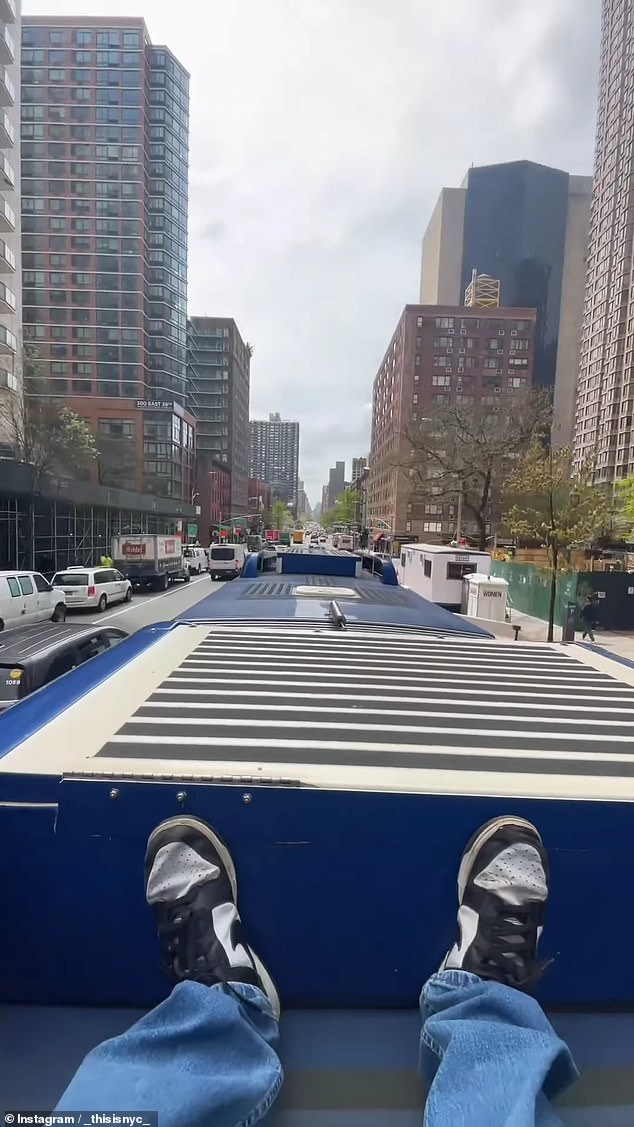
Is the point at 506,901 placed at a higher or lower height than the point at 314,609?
lower

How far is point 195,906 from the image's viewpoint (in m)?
1.68

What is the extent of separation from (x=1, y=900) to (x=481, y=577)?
51.8 ft

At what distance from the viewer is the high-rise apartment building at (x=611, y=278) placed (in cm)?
7919

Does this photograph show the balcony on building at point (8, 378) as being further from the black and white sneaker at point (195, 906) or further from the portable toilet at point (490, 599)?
the black and white sneaker at point (195, 906)

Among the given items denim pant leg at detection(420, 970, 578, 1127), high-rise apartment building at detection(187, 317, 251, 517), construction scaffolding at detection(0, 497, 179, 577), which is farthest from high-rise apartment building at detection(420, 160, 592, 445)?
denim pant leg at detection(420, 970, 578, 1127)

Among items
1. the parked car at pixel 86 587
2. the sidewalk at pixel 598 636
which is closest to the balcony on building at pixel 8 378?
the parked car at pixel 86 587

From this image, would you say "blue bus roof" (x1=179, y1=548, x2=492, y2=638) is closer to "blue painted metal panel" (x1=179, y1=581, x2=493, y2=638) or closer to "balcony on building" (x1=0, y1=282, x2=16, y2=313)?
"blue painted metal panel" (x1=179, y1=581, x2=493, y2=638)

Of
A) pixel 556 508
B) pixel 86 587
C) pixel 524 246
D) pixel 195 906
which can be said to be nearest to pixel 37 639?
pixel 195 906

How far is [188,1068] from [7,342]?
36893mm

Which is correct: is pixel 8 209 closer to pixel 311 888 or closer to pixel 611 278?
pixel 311 888

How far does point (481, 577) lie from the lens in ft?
53.7

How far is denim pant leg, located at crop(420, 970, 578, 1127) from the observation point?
1278mm

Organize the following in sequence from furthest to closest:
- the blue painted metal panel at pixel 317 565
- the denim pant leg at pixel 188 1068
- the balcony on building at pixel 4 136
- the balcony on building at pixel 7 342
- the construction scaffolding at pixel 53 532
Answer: the balcony on building at pixel 7 342 → the balcony on building at pixel 4 136 → the construction scaffolding at pixel 53 532 → the blue painted metal panel at pixel 317 565 → the denim pant leg at pixel 188 1068

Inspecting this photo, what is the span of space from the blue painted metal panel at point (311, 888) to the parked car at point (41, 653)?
109 inches
